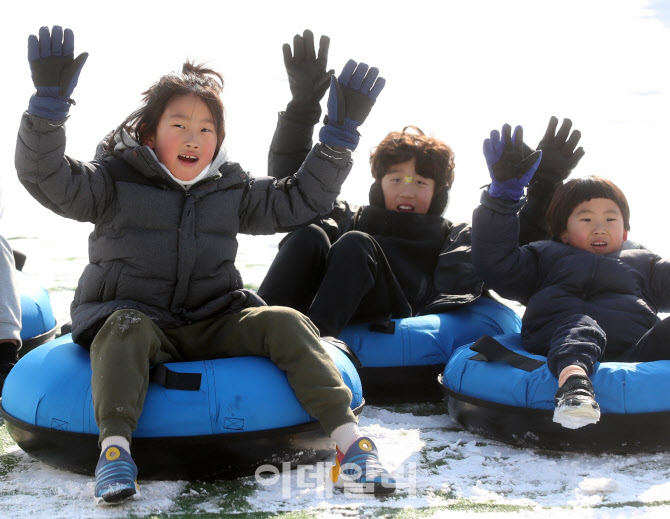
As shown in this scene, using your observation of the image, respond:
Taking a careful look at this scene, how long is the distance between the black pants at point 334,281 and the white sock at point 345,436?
0.85 metres

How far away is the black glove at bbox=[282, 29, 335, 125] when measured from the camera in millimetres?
3531

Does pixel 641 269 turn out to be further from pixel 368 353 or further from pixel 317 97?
pixel 317 97

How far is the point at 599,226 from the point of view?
341 cm

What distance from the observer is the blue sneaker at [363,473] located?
2439 millimetres

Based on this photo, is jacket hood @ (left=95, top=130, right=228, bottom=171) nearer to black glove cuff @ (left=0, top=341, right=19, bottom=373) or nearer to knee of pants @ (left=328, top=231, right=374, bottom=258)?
knee of pants @ (left=328, top=231, right=374, bottom=258)

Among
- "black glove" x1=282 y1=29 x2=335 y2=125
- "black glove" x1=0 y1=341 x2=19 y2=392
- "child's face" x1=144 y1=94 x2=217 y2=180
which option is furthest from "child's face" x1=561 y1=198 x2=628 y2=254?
"black glove" x1=0 y1=341 x2=19 y2=392

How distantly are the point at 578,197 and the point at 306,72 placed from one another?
1.24m

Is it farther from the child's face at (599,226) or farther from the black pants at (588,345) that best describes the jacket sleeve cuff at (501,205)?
the black pants at (588,345)

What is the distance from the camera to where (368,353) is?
3502 millimetres

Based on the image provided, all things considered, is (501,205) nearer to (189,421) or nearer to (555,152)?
(555,152)

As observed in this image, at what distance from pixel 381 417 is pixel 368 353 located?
1.01 feet

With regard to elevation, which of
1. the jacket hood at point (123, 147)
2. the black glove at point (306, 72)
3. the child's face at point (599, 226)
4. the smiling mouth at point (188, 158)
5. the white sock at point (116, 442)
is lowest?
the white sock at point (116, 442)

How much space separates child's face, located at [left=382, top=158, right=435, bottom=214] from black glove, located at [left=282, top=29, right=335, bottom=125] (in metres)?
0.52

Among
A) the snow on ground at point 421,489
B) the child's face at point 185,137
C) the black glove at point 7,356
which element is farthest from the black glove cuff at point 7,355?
the child's face at point 185,137
